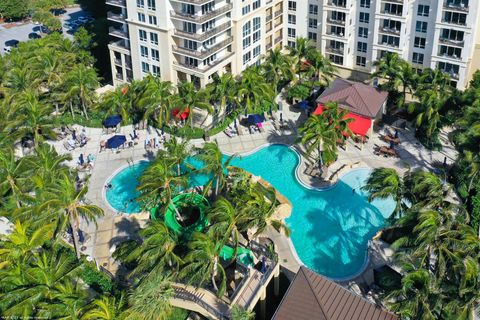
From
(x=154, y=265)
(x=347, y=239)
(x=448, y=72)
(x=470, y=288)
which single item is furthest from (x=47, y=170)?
(x=448, y=72)

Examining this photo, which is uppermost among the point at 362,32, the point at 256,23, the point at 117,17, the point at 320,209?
the point at 117,17

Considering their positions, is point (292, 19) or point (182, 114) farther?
point (292, 19)

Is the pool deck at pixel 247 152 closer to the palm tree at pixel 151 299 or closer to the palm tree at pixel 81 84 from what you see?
the palm tree at pixel 81 84

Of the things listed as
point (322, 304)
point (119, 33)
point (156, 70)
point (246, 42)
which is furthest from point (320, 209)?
point (119, 33)

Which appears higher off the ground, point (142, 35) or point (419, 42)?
point (142, 35)

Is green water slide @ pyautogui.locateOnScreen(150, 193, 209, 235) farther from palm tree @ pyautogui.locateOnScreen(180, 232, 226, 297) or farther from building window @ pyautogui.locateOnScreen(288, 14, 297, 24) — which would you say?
building window @ pyautogui.locateOnScreen(288, 14, 297, 24)

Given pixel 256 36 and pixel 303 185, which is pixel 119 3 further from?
pixel 303 185

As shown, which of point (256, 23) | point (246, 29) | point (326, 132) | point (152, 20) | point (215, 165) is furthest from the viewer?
point (256, 23)
